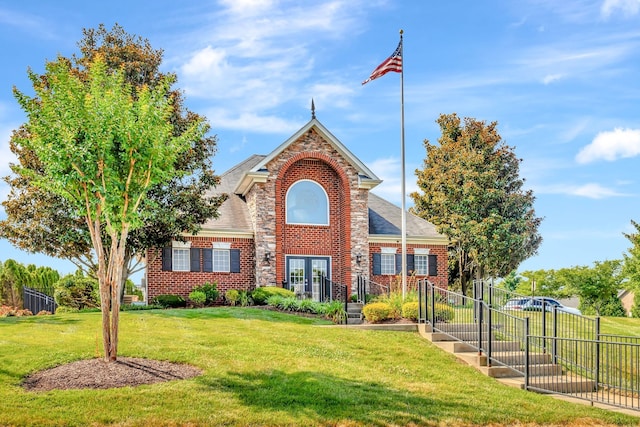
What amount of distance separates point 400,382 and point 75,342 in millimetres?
7434

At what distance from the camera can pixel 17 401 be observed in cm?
1107

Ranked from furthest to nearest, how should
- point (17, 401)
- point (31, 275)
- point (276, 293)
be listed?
1. point (31, 275)
2. point (276, 293)
3. point (17, 401)

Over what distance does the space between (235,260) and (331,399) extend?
18187mm

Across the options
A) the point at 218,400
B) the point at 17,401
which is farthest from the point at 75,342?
the point at 218,400

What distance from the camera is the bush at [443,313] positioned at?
17.8m

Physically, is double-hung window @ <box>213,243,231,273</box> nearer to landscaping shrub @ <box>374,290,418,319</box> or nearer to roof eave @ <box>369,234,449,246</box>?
roof eave @ <box>369,234,449,246</box>

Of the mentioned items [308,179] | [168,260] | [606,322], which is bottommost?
[606,322]

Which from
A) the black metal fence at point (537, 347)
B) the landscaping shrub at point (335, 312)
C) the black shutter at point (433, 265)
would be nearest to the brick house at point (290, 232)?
the black shutter at point (433, 265)

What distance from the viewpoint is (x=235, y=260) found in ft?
96.4

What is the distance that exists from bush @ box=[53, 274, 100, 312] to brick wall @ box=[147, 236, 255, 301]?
2247 millimetres

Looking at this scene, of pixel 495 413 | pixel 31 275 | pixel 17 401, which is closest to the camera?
pixel 17 401

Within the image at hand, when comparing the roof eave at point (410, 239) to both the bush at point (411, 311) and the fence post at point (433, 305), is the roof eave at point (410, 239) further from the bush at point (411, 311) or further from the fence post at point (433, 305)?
the fence post at point (433, 305)

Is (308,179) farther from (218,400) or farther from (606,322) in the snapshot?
(218,400)

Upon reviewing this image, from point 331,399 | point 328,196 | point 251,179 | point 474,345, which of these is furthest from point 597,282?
point 331,399
